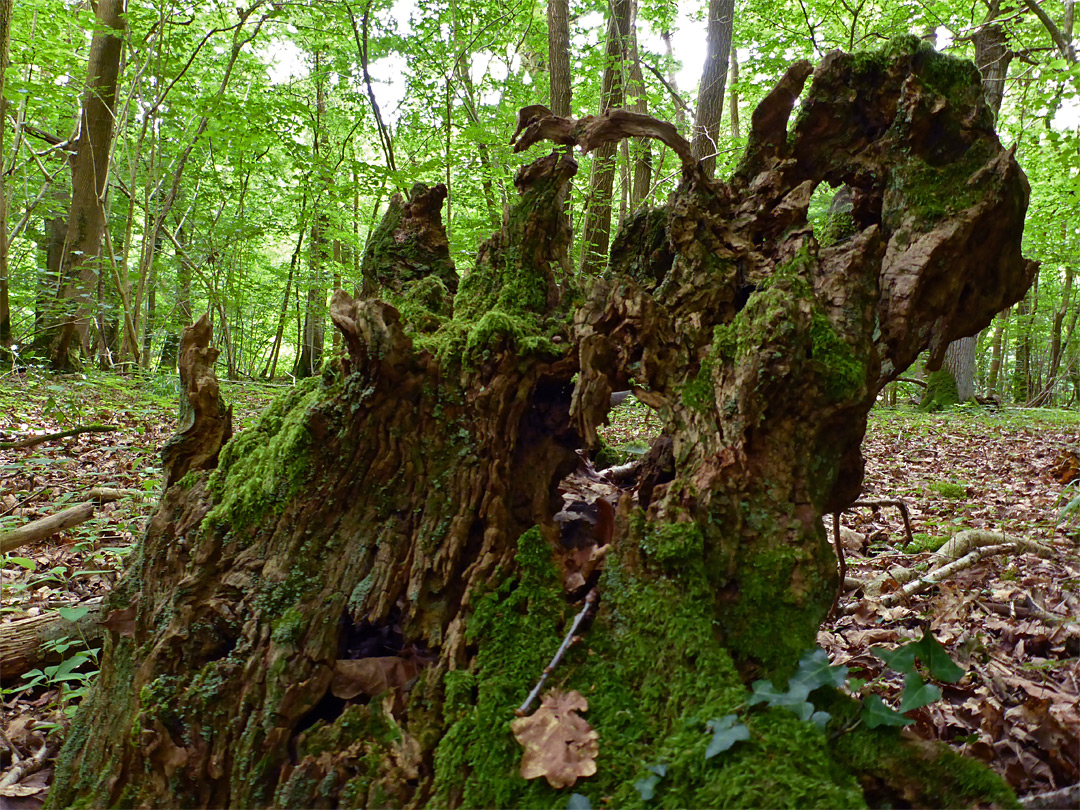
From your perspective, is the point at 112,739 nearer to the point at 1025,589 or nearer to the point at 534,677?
the point at 534,677

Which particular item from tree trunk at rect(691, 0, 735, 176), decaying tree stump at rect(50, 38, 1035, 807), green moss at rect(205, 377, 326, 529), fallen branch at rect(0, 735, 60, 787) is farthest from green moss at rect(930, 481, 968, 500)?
fallen branch at rect(0, 735, 60, 787)

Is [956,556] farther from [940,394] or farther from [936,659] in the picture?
[940,394]

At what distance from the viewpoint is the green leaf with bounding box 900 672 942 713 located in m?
1.47

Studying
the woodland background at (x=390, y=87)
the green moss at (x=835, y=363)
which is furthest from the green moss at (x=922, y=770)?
the woodland background at (x=390, y=87)

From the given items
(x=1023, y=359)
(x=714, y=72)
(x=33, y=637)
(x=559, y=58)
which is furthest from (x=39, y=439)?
(x=1023, y=359)

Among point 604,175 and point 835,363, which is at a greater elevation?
point 604,175

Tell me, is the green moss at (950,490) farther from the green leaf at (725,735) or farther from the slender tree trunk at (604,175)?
the green leaf at (725,735)

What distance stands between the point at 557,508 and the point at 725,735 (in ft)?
3.68

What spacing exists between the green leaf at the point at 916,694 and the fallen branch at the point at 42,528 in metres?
3.16

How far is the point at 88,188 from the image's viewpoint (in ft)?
33.5

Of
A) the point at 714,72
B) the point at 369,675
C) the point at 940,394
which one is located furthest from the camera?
the point at 940,394

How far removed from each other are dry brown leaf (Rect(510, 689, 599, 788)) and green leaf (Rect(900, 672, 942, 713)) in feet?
2.63

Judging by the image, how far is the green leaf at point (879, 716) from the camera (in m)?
1.43

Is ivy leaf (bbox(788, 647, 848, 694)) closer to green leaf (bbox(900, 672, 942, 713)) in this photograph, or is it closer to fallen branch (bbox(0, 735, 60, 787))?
green leaf (bbox(900, 672, 942, 713))
